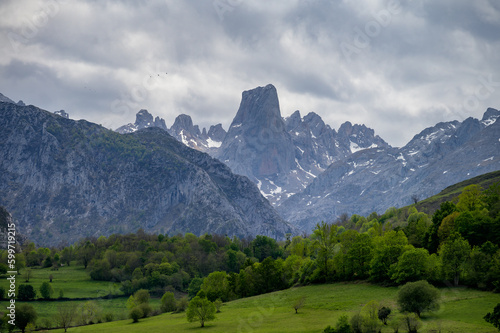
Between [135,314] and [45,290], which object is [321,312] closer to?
[135,314]

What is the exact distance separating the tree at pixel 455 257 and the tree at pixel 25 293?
112 meters

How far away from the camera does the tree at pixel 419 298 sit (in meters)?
60.8

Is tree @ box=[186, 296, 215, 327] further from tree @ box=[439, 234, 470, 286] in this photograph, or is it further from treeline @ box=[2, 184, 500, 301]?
tree @ box=[439, 234, 470, 286]

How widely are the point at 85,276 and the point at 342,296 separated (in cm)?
11761

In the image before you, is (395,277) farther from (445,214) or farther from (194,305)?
(194,305)

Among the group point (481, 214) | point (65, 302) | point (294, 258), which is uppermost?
point (481, 214)

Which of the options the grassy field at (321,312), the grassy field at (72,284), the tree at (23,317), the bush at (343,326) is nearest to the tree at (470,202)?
the grassy field at (321,312)

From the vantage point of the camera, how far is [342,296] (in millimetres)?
82375

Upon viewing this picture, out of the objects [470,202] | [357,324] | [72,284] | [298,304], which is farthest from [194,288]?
[357,324]

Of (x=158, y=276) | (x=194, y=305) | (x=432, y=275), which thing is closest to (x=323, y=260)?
(x=432, y=275)

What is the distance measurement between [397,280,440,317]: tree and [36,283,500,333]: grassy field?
1399mm

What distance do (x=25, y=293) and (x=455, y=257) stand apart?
377 feet

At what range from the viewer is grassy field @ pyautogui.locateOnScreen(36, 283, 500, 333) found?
5800 centimetres

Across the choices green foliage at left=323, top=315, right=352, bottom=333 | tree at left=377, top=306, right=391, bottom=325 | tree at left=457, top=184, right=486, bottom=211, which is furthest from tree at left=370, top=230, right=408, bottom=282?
green foliage at left=323, top=315, right=352, bottom=333
